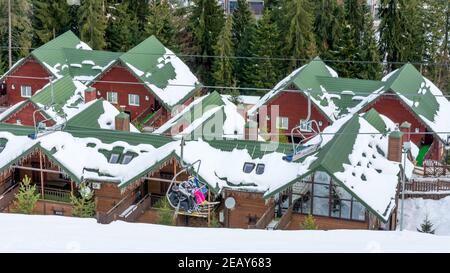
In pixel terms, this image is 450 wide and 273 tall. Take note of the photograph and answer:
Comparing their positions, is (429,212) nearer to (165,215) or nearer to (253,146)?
(253,146)

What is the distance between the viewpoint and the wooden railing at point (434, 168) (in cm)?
3431

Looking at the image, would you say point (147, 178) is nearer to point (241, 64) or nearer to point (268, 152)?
point (268, 152)

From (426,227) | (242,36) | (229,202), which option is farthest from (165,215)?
(242,36)

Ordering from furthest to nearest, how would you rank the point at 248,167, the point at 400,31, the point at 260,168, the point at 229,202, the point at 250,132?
the point at 400,31 → the point at 250,132 → the point at 248,167 → the point at 260,168 → the point at 229,202

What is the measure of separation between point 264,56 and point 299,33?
3180mm

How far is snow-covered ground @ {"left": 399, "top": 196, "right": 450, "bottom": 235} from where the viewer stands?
30.4 metres

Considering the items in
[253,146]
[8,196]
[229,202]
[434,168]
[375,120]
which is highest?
[375,120]

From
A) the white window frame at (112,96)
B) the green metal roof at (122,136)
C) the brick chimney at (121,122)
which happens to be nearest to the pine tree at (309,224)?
the green metal roof at (122,136)

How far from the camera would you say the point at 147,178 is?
28500 millimetres

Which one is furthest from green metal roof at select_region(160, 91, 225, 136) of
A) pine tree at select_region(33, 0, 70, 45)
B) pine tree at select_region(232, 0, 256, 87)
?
pine tree at select_region(33, 0, 70, 45)

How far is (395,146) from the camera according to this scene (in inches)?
1139

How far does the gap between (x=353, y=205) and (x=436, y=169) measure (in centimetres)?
1029

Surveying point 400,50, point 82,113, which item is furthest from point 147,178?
point 400,50

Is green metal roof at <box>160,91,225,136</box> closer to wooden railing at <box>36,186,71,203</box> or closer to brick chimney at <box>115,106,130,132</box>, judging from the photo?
brick chimney at <box>115,106,130,132</box>
